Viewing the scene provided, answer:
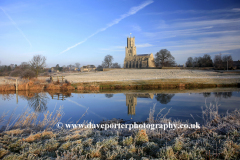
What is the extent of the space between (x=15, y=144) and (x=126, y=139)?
9.73ft

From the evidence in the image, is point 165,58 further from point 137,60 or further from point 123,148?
point 123,148

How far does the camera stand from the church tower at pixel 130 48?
109425 mm

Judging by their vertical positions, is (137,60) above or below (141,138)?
above

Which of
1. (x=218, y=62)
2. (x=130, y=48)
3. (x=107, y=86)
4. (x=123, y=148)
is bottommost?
(x=123, y=148)

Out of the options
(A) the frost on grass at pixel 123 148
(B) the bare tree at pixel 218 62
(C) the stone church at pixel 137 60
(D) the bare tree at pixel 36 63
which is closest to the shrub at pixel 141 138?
(A) the frost on grass at pixel 123 148

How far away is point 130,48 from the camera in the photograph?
112188 mm

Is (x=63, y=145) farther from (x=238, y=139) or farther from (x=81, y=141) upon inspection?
(x=238, y=139)

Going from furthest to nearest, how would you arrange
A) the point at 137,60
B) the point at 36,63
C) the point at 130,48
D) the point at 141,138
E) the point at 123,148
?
the point at 130,48
the point at 137,60
the point at 36,63
the point at 141,138
the point at 123,148

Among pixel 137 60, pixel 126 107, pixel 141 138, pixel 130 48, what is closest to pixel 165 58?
pixel 137 60

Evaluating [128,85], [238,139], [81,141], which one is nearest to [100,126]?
[81,141]

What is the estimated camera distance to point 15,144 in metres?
4.26

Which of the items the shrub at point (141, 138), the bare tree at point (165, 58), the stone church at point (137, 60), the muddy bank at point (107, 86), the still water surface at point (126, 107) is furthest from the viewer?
the stone church at point (137, 60)

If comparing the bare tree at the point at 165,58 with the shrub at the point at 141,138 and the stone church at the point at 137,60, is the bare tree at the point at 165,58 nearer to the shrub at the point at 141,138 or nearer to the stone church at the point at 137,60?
the stone church at the point at 137,60

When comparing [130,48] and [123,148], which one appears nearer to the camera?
[123,148]
